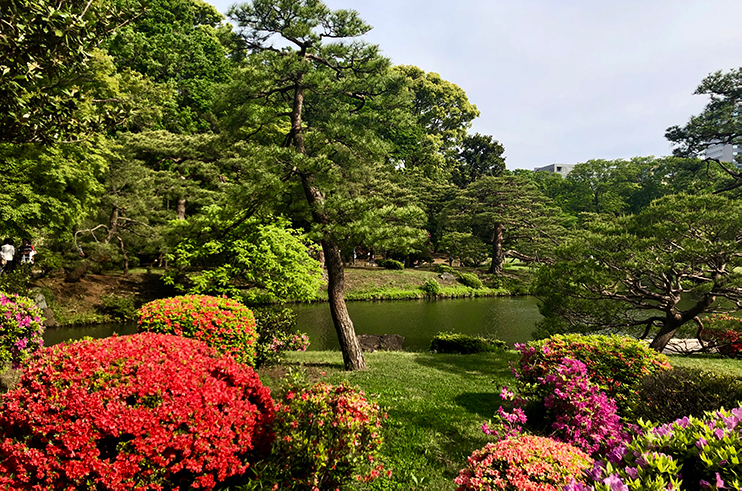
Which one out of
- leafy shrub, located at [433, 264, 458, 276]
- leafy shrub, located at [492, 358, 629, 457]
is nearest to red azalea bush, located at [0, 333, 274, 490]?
leafy shrub, located at [492, 358, 629, 457]

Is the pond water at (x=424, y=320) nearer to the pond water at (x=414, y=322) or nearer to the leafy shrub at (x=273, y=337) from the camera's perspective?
the pond water at (x=414, y=322)

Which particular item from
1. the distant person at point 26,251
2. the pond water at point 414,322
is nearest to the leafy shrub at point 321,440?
the pond water at point 414,322

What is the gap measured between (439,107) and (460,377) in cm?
5242

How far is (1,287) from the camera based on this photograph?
39.0ft

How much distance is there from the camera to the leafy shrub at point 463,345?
1348 cm

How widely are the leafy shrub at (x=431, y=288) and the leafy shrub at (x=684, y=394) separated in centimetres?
2579

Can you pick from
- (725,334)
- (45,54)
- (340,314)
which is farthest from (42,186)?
(725,334)

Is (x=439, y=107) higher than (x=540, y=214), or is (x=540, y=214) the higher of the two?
(x=439, y=107)

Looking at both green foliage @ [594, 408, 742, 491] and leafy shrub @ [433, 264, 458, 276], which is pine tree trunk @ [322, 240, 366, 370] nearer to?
green foliage @ [594, 408, 742, 491]

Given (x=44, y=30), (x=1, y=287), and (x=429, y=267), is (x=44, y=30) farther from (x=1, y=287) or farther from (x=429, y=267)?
(x=429, y=267)

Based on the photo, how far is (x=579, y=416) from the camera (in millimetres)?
4312

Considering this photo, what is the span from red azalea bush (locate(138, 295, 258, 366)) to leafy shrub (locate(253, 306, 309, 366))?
152 centimetres

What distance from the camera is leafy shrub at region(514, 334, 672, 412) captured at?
5383mm

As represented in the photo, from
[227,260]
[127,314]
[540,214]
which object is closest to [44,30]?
[227,260]
